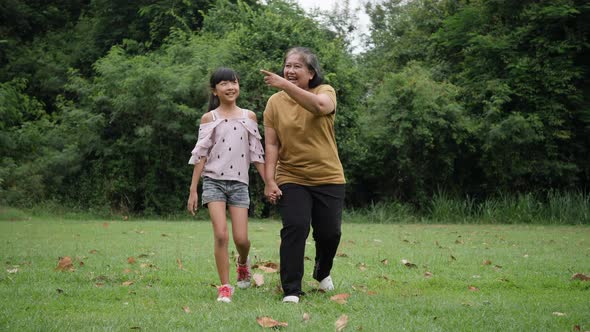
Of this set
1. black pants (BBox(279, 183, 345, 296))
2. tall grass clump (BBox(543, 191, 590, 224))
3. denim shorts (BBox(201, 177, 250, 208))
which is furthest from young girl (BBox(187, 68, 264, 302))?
tall grass clump (BBox(543, 191, 590, 224))

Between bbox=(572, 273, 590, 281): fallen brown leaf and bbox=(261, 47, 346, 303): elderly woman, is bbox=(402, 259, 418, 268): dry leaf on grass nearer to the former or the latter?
bbox=(572, 273, 590, 281): fallen brown leaf

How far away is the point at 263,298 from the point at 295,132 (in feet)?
4.54

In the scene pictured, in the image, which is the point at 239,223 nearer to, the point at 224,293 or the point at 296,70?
the point at 224,293

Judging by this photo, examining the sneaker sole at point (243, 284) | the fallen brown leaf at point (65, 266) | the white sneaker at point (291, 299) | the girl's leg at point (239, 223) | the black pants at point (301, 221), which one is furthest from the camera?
the fallen brown leaf at point (65, 266)

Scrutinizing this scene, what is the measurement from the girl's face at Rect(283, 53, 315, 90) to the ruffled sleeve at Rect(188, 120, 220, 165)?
77 cm

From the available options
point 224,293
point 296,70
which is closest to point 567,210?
point 296,70

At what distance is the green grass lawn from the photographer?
4500mm

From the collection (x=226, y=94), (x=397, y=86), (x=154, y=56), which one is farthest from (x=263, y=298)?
(x=154, y=56)

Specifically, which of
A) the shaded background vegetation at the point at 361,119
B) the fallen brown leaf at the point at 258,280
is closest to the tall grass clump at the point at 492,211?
the shaded background vegetation at the point at 361,119

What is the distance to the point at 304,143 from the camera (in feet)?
17.8

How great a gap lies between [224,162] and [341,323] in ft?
6.28

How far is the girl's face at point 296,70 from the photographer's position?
5.45 m

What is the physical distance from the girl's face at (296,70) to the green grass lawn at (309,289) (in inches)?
69.9

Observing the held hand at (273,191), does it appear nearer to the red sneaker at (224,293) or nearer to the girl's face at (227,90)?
the red sneaker at (224,293)
